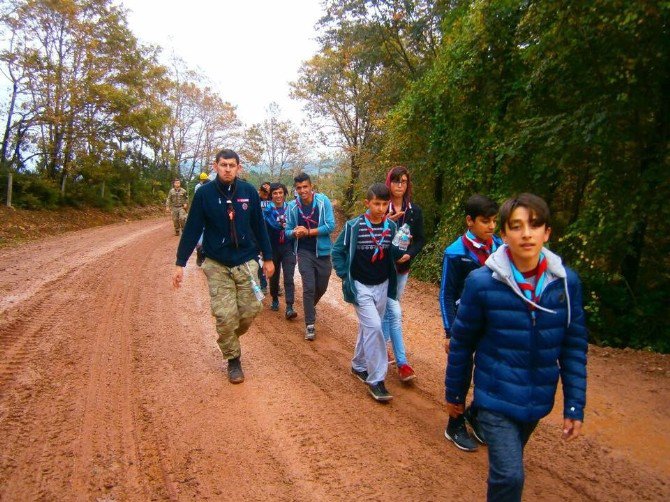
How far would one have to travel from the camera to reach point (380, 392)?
3979 mm

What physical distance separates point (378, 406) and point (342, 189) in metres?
18.5

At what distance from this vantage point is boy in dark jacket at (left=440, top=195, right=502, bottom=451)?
10.6ft

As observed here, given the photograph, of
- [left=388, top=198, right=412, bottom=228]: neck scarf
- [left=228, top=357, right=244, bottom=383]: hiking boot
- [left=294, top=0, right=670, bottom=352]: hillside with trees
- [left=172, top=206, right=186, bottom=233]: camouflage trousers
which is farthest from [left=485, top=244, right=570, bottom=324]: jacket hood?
[left=172, top=206, right=186, bottom=233]: camouflage trousers

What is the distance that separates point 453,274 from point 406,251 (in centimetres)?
104

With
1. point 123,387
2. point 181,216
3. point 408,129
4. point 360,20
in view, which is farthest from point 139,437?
point 360,20

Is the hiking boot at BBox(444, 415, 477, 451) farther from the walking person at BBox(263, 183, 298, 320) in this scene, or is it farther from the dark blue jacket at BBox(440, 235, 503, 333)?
the walking person at BBox(263, 183, 298, 320)

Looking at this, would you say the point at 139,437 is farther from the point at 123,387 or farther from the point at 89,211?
the point at 89,211

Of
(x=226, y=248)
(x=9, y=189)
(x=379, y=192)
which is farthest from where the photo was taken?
(x=9, y=189)

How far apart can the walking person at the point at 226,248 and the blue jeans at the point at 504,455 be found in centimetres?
278

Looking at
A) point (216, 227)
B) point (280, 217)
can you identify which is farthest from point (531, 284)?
point (280, 217)

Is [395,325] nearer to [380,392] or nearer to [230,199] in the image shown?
[380,392]

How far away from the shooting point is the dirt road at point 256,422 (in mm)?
2842

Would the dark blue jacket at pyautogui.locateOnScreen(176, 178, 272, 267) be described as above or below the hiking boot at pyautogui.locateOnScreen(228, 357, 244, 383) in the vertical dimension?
above

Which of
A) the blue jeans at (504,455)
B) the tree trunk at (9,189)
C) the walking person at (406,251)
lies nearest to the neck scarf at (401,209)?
the walking person at (406,251)
